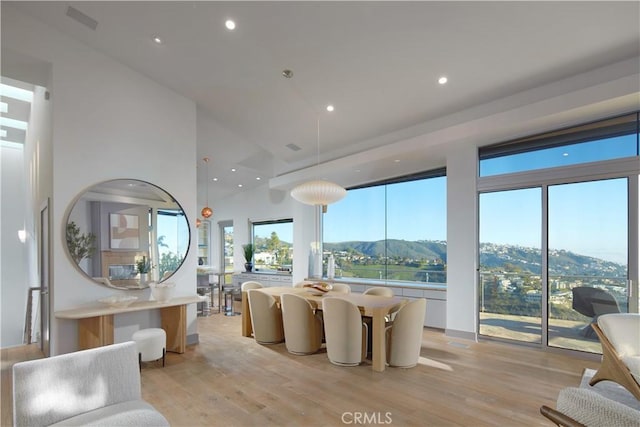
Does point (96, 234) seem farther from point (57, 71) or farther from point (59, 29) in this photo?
point (59, 29)

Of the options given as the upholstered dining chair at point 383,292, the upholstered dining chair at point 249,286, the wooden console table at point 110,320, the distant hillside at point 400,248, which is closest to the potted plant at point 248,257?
the distant hillside at point 400,248

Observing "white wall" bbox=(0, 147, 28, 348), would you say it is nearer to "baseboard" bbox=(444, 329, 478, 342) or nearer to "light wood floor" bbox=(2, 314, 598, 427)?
"light wood floor" bbox=(2, 314, 598, 427)

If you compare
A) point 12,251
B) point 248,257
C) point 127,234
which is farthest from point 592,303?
point 12,251

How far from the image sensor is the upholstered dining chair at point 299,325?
14.6ft

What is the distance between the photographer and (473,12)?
3189 millimetres

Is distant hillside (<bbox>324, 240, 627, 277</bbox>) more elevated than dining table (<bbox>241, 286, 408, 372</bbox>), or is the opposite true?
distant hillside (<bbox>324, 240, 627, 277</bbox>)

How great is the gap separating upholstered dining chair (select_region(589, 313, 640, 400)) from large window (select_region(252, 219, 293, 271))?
7079 millimetres

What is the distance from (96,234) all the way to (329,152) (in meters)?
4.29

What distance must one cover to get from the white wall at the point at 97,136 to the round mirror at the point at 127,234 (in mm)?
116

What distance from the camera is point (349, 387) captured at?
11.1 ft

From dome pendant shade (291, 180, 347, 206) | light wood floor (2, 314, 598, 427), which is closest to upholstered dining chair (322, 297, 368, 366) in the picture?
light wood floor (2, 314, 598, 427)

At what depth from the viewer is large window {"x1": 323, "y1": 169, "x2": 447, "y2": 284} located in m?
6.46

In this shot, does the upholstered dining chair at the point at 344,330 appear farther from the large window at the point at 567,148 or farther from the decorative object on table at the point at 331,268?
the decorative object on table at the point at 331,268

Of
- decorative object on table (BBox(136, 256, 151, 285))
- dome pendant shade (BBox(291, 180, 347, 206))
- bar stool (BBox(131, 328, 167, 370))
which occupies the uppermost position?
dome pendant shade (BBox(291, 180, 347, 206))
